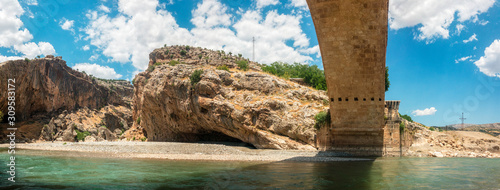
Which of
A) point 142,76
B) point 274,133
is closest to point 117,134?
point 142,76

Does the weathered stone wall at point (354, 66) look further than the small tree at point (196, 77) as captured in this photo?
No

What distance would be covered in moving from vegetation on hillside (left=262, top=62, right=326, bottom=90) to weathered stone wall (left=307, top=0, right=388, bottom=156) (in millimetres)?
13948

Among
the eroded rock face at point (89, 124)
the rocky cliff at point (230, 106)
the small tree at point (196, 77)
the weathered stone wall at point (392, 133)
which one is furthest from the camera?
the eroded rock face at point (89, 124)

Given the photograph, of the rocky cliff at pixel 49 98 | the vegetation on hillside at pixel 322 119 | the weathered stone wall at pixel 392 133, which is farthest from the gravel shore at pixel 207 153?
the rocky cliff at pixel 49 98

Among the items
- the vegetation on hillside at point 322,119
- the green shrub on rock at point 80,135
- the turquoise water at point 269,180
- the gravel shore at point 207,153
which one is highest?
the vegetation on hillside at point 322,119

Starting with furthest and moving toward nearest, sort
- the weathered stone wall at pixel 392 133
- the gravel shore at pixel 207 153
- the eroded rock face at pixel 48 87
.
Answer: the eroded rock face at pixel 48 87 → the weathered stone wall at pixel 392 133 → the gravel shore at pixel 207 153

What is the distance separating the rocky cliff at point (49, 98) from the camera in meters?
45.9

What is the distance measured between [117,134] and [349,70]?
60746mm

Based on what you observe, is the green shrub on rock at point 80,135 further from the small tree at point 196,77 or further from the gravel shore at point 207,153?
the small tree at point 196,77

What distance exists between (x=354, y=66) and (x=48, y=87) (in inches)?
2229

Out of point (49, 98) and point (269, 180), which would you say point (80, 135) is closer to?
point (49, 98)

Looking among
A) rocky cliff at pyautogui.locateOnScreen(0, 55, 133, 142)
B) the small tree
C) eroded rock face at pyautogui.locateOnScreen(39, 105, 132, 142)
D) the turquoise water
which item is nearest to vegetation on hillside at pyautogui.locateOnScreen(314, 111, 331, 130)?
the turquoise water

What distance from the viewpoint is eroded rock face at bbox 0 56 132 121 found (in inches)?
1800

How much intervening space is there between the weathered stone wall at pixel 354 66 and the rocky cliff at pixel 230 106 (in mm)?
4844
